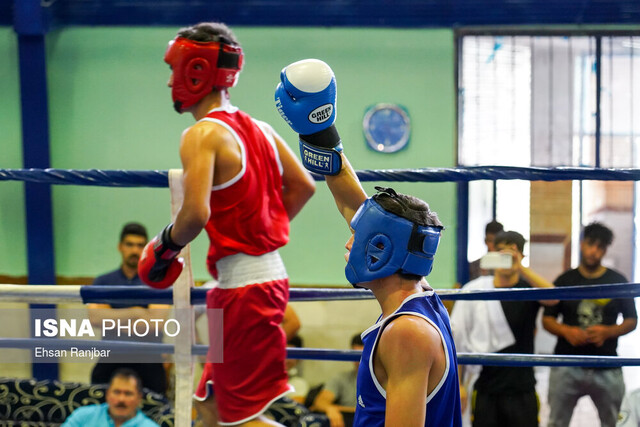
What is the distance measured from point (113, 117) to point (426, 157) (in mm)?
2429

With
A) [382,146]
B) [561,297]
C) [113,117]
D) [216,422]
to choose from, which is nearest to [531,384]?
[561,297]

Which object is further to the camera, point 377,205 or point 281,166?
point 281,166

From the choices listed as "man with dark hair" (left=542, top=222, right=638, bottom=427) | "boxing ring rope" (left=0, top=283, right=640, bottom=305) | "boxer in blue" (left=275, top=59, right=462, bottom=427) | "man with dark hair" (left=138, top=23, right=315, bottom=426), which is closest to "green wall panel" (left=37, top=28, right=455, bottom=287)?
"man with dark hair" (left=542, top=222, right=638, bottom=427)

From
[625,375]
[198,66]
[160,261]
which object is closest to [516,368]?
[160,261]

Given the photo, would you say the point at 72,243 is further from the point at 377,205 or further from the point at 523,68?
the point at 377,205

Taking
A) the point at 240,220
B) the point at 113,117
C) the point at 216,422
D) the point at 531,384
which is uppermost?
the point at 113,117

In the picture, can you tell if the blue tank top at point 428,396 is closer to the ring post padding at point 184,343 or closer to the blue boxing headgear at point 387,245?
the blue boxing headgear at point 387,245

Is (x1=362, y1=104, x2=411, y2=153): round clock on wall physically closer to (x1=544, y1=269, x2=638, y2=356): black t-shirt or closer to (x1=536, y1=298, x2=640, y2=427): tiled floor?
(x1=536, y1=298, x2=640, y2=427): tiled floor

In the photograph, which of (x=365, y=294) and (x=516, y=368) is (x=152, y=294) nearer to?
(x=365, y=294)

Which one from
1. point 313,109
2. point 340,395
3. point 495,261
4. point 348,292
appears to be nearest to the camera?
point 313,109

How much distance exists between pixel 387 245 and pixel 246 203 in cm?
80

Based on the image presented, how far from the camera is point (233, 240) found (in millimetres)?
2340

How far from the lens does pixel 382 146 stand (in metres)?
5.86

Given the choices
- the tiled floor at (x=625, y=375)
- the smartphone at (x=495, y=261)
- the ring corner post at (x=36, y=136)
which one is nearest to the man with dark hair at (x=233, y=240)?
the smartphone at (x=495, y=261)
